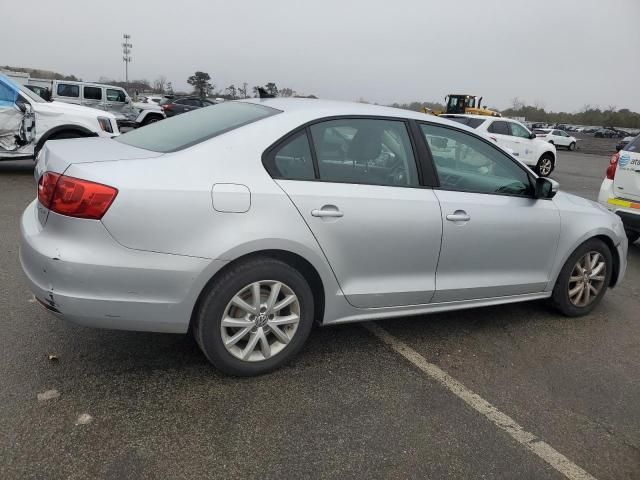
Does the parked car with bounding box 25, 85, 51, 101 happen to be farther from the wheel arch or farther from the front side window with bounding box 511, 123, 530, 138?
the front side window with bounding box 511, 123, 530, 138

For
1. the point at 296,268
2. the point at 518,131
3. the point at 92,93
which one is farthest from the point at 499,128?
the point at 92,93

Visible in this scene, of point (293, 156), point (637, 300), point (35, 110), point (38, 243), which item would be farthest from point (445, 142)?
point (35, 110)

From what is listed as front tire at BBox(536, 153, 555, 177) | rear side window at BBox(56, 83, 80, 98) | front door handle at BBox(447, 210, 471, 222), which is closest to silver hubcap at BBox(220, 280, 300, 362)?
front door handle at BBox(447, 210, 471, 222)

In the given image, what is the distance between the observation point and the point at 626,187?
6461 mm

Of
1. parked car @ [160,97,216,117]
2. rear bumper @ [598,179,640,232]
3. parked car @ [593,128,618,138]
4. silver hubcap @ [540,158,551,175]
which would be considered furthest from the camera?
parked car @ [593,128,618,138]

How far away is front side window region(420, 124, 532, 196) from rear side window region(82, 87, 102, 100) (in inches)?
775

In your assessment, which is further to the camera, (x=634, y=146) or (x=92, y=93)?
(x=92, y=93)

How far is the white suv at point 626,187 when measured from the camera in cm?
631

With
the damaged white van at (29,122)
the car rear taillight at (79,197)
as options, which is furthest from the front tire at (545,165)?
the car rear taillight at (79,197)

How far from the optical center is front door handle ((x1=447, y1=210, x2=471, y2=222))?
3404 mm

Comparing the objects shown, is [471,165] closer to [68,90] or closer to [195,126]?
[195,126]

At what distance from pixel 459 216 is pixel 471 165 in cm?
56

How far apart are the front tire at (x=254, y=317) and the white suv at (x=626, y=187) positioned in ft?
16.5

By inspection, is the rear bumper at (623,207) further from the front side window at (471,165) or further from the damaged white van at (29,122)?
the damaged white van at (29,122)
